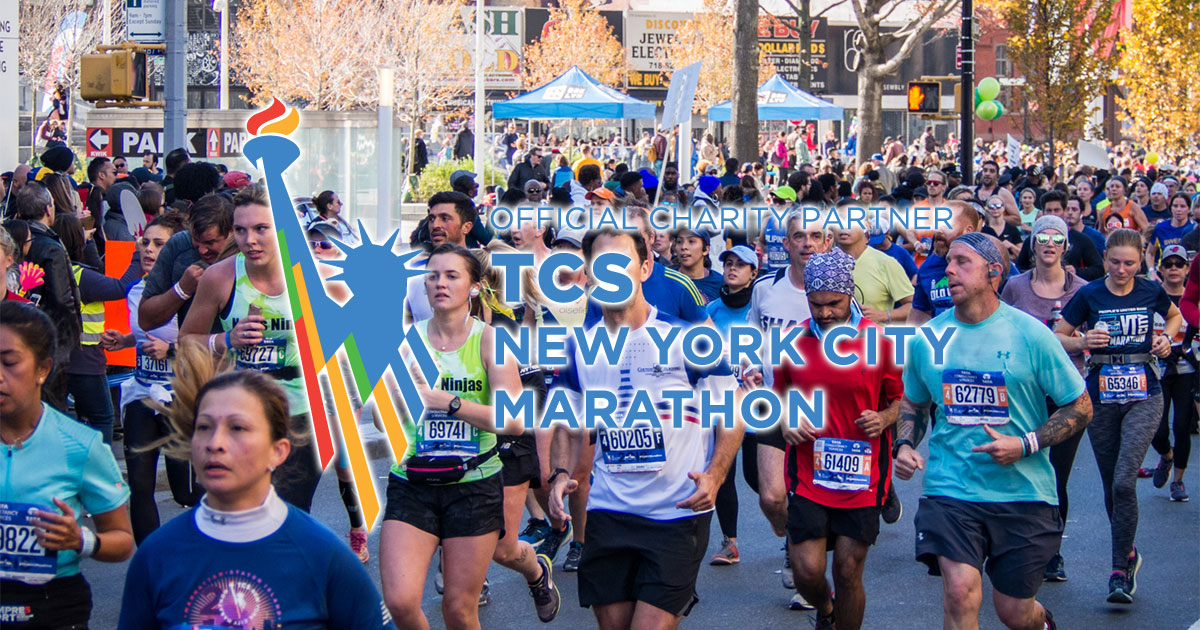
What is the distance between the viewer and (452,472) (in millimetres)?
5527

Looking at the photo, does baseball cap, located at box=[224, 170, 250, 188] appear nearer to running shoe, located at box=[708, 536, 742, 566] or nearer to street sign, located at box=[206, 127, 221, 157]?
running shoe, located at box=[708, 536, 742, 566]

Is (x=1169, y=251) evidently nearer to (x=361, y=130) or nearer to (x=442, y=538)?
(x=442, y=538)

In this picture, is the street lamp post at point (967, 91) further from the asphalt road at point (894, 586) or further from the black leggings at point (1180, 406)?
the asphalt road at point (894, 586)

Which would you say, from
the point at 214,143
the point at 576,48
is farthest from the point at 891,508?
the point at 576,48

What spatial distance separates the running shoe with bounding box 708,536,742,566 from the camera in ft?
26.2

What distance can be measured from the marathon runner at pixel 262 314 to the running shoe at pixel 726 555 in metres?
2.60

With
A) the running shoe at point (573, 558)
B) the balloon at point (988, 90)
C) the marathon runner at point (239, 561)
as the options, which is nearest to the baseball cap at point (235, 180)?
the running shoe at point (573, 558)

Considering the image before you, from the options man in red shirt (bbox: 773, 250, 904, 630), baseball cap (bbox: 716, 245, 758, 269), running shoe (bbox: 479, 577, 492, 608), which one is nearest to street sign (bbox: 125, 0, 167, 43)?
baseball cap (bbox: 716, 245, 758, 269)

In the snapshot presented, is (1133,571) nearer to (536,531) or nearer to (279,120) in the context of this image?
(536,531)

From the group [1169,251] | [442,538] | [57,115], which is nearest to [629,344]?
[442,538]

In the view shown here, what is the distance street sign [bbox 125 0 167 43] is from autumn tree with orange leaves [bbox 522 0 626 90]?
45.2m

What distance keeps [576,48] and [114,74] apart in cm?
4676

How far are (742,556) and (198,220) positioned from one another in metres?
3.50

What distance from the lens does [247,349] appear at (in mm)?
6113
